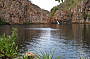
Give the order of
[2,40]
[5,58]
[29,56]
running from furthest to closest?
[2,40] < [5,58] < [29,56]

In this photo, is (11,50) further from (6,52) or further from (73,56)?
(73,56)

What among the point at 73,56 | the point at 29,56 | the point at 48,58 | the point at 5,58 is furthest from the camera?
the point at 73,56

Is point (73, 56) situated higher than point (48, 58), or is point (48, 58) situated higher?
point (48, 58)

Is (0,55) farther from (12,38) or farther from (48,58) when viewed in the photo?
(48,58)

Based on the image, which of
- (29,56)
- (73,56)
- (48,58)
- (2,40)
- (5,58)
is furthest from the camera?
(73,56)

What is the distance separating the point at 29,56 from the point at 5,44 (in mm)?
11755

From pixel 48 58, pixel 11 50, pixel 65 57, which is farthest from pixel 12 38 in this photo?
pixel 48 58

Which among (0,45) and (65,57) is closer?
(0,45)

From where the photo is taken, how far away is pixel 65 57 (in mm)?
38625

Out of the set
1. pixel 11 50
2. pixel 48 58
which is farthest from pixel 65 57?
pixel 48 58

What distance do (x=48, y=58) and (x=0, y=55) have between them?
15946 mm

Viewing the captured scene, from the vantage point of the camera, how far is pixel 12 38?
39781mm

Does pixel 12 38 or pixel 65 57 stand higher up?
pixel 12 38

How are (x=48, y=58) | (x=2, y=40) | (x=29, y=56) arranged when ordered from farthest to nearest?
(x=2, y=40), (x=29, y=56), (x=48, y=58)
